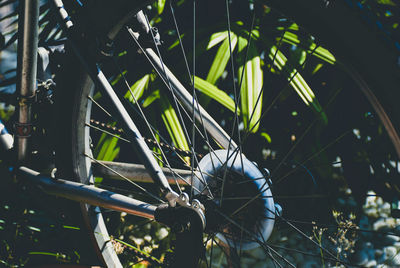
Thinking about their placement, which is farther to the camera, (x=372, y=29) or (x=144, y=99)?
(x=144, y=99)

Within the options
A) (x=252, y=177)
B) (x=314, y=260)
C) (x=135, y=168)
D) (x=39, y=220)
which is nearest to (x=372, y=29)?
(x=252, y=177)

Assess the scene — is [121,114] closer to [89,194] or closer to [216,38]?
[89,194]

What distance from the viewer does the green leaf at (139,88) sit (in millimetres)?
1231

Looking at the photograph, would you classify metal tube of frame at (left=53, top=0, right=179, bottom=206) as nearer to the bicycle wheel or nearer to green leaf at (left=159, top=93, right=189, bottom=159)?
the bicycle wheel

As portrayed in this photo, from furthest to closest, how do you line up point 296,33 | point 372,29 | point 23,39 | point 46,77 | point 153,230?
point 153,230
point 296,33
point 46,77
point 23,39
point 372,29

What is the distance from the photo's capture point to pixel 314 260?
1.47 metres

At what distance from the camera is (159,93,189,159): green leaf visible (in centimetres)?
118

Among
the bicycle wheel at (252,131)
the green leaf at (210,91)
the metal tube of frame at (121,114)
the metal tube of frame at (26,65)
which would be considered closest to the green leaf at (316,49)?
the bicycle wheel at (252,131)

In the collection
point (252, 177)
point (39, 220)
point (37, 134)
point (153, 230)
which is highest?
point (37, 134)

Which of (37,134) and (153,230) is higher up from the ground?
(37,134)

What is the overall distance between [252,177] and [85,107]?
1.52 ft

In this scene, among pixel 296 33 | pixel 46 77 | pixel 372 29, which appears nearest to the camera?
pixel 372 29

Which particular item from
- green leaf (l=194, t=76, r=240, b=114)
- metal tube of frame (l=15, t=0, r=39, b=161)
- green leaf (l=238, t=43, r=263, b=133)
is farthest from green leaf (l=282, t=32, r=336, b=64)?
metal tube of frame (l=15, t=0, r=39, b=161)

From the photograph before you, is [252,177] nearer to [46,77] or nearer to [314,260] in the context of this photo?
[46,77]
